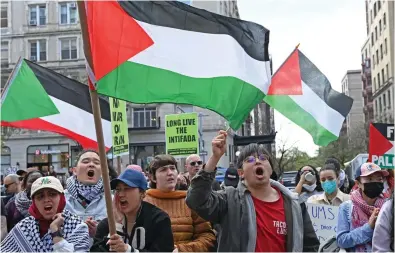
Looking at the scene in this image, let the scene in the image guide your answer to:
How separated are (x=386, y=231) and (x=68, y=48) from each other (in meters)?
45.2

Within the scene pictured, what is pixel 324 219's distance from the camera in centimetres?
662

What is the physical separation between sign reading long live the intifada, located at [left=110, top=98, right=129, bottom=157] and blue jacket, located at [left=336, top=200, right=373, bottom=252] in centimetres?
424

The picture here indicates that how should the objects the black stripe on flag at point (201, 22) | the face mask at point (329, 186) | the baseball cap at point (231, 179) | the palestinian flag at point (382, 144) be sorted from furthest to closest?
the baseball cap at point (231, 179) → the face mask at point (329, 186) → the palestinian flag at point (382, 144) → the black stripe on flag at point (201, 22)

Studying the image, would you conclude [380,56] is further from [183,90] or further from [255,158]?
[255,158]

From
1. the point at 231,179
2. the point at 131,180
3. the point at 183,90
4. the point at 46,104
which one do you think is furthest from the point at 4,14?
the point at 131,180

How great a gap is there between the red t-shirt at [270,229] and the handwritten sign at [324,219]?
284cm

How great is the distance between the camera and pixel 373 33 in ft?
224

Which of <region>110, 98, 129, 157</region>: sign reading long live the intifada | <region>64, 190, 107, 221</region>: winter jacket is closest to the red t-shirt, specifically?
<region>64, 190, 107, 221</region>: winter jacket

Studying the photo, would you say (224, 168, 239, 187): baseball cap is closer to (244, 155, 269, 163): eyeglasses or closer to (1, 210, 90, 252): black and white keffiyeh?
(244, 155, 269, 163): eyeglasses

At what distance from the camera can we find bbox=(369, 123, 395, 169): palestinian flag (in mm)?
6344

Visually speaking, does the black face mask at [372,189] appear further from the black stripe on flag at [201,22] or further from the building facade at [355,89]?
the building facade at [355,89]

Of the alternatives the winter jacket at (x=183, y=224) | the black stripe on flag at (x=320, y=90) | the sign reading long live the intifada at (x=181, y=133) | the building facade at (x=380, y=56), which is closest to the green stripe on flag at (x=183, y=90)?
the winter jacket at (x=183, y=224)

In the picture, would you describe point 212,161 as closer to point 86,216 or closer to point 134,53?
point 134,53

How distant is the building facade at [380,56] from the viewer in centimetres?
5948
